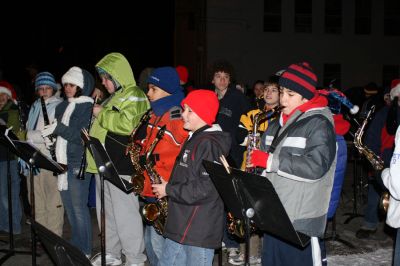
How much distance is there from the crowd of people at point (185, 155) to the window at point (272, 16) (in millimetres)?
17799

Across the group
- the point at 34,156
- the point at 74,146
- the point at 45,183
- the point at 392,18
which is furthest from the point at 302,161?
the point at 392,18

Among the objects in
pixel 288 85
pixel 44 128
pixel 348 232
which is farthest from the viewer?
pixel 348 232

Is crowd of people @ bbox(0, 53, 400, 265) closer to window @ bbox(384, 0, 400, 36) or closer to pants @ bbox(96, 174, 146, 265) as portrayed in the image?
pants @ bbox(96, 174, 146, 265)

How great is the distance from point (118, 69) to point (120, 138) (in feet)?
2.52

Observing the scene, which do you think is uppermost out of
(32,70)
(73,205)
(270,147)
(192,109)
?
(32,70)

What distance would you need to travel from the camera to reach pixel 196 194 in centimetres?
375

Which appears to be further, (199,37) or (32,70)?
(199,37)

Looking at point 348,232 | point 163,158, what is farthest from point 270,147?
point 348,232

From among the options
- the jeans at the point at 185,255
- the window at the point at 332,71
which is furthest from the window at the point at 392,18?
the jeans at the point at 185,255

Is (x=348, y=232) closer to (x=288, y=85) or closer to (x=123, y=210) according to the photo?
(x=123, y=210)

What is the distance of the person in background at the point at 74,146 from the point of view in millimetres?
5422

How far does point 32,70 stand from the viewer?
10781mm

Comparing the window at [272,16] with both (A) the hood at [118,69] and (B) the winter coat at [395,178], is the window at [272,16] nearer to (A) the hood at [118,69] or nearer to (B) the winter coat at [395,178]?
(A) the hood at [118,69]

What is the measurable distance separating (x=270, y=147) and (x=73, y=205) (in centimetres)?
275
